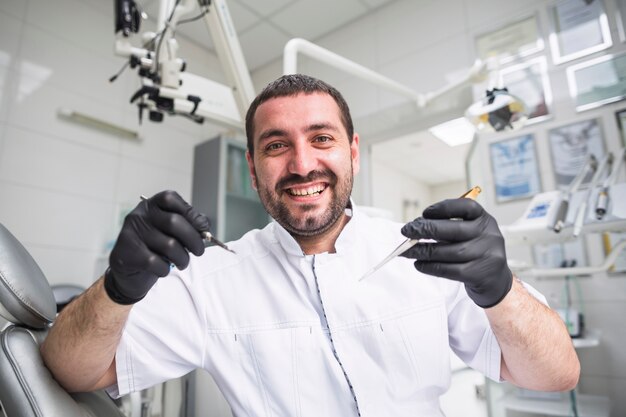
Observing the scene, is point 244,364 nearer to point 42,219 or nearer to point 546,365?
point 546,365

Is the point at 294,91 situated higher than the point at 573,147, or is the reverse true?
the point at 573,147

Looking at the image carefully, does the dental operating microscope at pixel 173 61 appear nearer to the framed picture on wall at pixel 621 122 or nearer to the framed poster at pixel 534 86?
the framed poster at pixel 534 86

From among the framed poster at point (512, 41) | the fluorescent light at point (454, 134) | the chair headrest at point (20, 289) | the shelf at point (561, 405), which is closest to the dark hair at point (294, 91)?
the chair headrest at point (20, 289)

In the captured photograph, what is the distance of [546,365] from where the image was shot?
0.90m

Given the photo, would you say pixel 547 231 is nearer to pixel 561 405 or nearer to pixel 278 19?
pixel 561 405

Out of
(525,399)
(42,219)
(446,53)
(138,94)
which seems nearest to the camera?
(138,94)

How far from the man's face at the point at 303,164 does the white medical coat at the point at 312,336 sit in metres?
0.09

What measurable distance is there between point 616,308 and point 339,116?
1.82 metres

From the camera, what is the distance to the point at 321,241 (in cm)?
121

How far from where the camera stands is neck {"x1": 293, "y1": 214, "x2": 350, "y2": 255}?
1.20 m

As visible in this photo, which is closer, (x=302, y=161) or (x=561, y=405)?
(x=302, y=161)

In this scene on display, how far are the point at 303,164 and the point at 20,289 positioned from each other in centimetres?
69

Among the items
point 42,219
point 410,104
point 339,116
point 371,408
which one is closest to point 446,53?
point 410,104

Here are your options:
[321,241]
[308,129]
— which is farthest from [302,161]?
[321,241]
